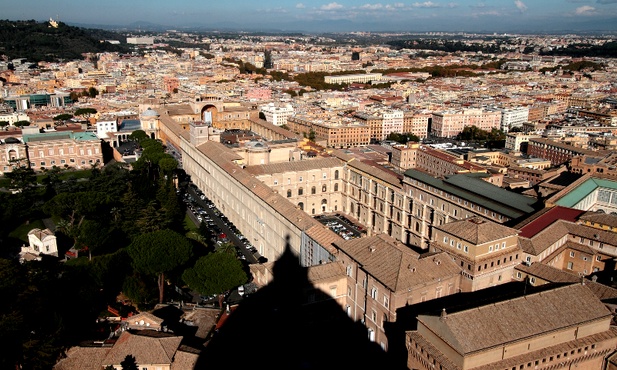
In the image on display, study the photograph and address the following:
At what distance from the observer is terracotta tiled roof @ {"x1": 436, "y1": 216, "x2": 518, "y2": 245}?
1173 inches

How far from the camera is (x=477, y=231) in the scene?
2997 cm

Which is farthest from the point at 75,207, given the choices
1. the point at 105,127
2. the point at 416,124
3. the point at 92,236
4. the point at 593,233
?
the point at 416,124

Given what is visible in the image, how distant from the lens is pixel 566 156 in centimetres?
7194

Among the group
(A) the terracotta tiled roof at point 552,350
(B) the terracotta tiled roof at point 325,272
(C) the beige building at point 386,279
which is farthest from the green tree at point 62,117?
(A) the terracotta tiled roof at point 552,350

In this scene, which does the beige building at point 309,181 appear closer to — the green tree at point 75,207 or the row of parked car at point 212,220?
the row of parked car at point 212,220

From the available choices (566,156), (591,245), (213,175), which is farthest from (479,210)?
(566,156)

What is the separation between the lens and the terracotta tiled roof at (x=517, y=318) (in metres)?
22.1

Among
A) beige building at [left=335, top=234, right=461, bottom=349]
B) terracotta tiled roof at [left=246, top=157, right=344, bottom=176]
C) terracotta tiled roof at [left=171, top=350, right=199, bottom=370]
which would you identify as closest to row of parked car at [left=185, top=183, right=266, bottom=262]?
terracotta tiled roof at [left=246, top=157, right=344, bottom=176]

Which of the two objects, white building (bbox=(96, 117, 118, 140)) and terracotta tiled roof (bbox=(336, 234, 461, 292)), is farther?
white building (bbox=(96, 117, 118, 140))

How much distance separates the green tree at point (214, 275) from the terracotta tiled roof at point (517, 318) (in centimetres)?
1782

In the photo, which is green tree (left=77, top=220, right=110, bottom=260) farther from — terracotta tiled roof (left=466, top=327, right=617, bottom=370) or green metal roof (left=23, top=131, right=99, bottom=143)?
green metal roof (left=23, top=131, right=99, bottom=143)

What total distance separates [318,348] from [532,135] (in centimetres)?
6784

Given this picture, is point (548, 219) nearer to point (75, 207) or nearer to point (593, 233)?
point (593, 233)

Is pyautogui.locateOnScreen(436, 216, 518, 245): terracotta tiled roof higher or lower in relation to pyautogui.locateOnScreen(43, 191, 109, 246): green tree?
higher
